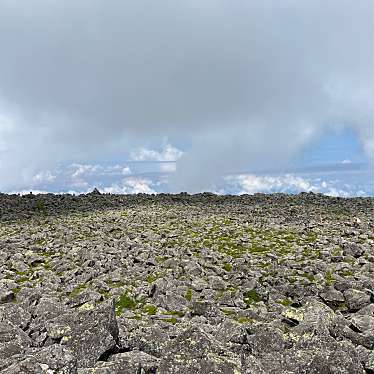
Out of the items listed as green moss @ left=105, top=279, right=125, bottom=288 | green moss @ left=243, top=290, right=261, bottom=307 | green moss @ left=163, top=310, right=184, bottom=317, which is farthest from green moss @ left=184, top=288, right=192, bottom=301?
green moss @ left=105, top=279, right=125, bottom=288

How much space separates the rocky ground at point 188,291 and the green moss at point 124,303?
5 centimetres

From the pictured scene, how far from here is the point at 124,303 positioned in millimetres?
18953

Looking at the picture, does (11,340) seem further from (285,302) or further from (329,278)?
(329,278)

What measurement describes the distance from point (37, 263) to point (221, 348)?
18.8 meters

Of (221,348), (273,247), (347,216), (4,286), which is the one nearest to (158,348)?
(221,348)

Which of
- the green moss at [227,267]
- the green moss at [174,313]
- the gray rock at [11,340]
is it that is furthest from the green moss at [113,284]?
the gray rock at [11,340]

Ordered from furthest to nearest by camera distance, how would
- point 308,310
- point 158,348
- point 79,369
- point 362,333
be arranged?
point 308,310 → point 362,333 → point 158,348 → point 79,369

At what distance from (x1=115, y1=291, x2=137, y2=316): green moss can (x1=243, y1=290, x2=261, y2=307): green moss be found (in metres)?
4.45

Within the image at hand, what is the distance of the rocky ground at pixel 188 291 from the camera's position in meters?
10.6

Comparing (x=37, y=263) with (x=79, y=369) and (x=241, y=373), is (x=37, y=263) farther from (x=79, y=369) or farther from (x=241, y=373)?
(x=241, y=373)

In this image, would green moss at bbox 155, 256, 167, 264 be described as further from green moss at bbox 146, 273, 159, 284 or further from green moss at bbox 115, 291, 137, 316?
green moss at bbox 115, 291, 137, 316

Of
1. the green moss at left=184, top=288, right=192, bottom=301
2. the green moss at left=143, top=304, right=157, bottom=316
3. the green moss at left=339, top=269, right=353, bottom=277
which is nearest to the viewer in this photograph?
the green moss at left=143, top=304, right=157, bottom=316

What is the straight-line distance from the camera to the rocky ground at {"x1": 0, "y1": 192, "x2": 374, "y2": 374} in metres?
10.6

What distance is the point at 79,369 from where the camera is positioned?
34.0 feet
